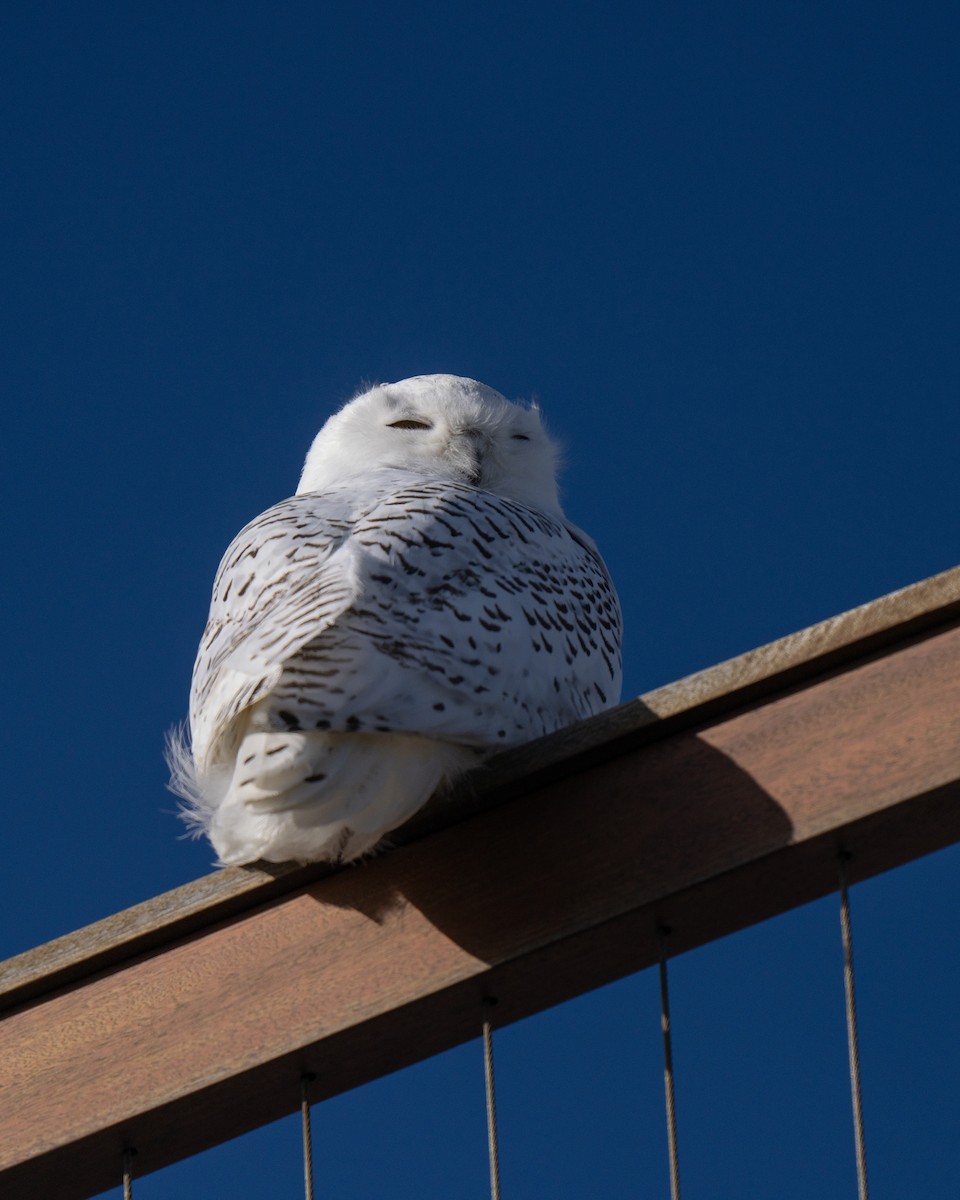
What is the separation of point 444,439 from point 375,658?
200 cm

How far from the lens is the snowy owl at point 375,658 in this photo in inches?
72.9

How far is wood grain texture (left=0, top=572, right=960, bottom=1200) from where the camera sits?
1.69 meters

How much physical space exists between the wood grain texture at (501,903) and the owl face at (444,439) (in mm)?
1955

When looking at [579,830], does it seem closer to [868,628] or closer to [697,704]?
[697,704]

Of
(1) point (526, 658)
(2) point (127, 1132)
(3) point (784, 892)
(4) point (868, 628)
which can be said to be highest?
(1) point (526, 658)

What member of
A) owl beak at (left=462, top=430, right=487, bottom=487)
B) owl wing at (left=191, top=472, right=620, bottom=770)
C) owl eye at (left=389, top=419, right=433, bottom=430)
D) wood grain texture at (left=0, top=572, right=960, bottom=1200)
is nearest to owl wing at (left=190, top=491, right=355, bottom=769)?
owl wing at (left=191, top=472, right=620, bottom=770)

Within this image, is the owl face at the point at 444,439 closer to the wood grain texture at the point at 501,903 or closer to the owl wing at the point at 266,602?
the owl wing at the point at 266,602

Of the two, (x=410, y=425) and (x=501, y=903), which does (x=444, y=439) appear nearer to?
(x=410, y=425)

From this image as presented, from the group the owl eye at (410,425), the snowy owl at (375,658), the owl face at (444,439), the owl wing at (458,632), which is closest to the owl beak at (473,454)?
the owl face at (444,439)

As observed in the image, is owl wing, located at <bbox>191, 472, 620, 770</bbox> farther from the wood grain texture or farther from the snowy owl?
the wood grain texture

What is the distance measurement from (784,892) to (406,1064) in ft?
1.50

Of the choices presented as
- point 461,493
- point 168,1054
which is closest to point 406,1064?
point 168,1054

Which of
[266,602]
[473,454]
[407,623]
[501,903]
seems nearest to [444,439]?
[473,454]

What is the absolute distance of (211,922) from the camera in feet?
6.35
